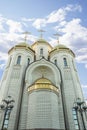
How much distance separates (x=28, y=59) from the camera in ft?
67.8

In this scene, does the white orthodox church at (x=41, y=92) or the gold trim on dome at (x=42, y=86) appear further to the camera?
the gold trim on dome at (x=42, y=86)

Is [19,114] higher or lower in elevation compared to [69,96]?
lower

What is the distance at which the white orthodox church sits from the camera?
13086 millimetres

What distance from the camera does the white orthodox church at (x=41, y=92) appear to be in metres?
13.1

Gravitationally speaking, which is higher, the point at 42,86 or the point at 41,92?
the point at 42,86

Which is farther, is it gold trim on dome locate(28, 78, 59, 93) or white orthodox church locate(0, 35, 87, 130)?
gold trim on dome locate(28, 78, 59, 93)

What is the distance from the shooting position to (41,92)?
14.6 m

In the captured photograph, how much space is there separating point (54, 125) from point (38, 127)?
164 centimetres

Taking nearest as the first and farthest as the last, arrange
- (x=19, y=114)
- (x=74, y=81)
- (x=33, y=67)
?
(x=19, y=114), (x=74, y=81), (x=33, y=67)

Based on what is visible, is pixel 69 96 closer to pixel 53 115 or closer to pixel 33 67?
pixel 53 115

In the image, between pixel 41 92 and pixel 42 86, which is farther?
pixel 42 86

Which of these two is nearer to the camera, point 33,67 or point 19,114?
point 19,114

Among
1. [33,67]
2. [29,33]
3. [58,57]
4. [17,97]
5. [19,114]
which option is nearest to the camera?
[19,114]

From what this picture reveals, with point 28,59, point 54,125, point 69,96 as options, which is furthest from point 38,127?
point 28,59
